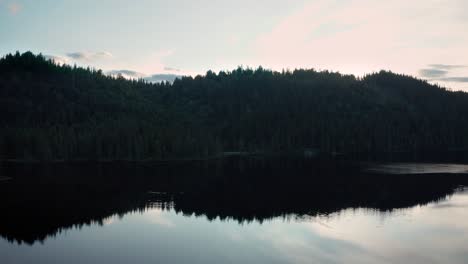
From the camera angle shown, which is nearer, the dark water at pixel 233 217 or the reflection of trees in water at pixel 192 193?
the dark water at pixel 233 217

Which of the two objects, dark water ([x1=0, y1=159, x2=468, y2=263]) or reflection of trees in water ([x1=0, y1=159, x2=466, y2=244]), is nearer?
dark water ([x1=0, y1=159, x2=468, y2=263])

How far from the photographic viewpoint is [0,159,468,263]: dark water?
5253cm

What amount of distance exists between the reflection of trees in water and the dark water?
0.69 feet

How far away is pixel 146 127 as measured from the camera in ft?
620

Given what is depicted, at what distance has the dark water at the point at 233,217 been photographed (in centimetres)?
5253

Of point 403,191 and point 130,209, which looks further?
point 403,191

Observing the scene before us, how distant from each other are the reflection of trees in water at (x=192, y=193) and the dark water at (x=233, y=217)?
0.69 feet

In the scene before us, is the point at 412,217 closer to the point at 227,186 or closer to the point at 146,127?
the point at 227,186

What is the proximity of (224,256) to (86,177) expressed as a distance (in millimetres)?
73925

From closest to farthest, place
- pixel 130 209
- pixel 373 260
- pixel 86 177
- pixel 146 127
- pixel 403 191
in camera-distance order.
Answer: pixel 373 260 < pixel 130 209 < pixel 403 191 < pixel 86 177 < pixel 146 127

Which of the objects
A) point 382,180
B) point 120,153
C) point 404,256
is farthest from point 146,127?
point 404,256

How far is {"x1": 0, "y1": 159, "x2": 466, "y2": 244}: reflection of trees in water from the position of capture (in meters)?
72.6

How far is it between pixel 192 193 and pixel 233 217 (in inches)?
933

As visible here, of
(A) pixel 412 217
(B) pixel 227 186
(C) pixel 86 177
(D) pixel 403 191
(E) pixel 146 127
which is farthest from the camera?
(E) pixel 146 127
